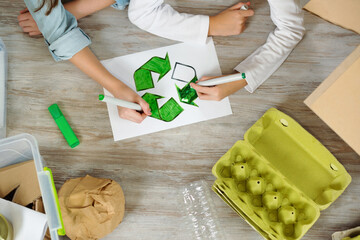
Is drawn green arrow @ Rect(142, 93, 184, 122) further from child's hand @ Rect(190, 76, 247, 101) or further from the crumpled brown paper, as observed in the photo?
the crumpled brown paper

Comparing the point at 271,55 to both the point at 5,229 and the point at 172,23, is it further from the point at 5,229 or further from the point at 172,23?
the point at 5,229

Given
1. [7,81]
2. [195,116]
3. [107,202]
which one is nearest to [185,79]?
[195,116]

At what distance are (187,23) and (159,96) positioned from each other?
191mm

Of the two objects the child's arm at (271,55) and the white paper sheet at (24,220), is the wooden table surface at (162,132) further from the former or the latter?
the white paper sheet at (24,220)

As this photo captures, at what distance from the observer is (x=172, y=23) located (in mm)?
779

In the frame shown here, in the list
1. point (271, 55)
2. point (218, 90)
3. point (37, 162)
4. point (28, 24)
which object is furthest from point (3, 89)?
point (271, 55)

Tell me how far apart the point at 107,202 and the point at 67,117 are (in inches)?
9.9

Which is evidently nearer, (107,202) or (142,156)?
(107,202)

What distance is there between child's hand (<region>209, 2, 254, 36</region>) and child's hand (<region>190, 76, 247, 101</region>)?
0.13 m

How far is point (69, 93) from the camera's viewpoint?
0.79m

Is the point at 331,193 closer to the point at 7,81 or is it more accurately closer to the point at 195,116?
the point at 195,116

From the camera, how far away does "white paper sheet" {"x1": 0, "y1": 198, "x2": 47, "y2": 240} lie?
1.94 feet

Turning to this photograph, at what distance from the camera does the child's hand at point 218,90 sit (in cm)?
74

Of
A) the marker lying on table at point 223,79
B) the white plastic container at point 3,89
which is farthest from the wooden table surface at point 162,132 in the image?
the marker lying on table at point 223,79
